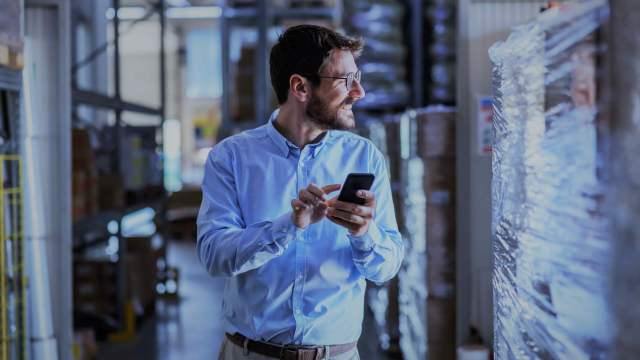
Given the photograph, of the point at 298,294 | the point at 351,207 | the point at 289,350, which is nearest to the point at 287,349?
the point at 289,350

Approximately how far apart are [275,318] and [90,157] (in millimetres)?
4841

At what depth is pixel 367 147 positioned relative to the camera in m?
2.26

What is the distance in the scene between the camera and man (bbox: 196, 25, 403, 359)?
84.0 inches

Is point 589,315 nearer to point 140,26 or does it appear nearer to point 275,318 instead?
point 275,318

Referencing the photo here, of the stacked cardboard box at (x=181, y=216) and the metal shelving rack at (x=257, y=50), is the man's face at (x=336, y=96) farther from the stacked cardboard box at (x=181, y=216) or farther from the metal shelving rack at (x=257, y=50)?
the stacked cardboard box at (x=181, y=216)

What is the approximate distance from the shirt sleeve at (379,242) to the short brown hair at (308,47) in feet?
1.05

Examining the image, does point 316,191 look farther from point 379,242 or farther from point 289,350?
point 289,350

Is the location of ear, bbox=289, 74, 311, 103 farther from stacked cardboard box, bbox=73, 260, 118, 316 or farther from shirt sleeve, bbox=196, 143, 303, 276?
stacked cardboard box, bbox=73, 260, 118, 316

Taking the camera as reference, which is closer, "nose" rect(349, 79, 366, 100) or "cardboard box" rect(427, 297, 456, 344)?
"nose" rect(349, 79, 366, 100)

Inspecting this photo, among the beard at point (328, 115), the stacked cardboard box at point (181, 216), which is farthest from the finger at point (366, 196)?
the stacked cardboard box at point (181, 216)

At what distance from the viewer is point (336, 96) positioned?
2.15 meters

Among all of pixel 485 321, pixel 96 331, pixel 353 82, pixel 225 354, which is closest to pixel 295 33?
pixel 353 82

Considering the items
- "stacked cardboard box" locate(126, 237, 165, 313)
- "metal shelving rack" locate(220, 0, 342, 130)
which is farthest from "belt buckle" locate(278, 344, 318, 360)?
"metal shelving rack" locate(220, 0, 342, 130)

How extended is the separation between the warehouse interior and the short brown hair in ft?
0.62
